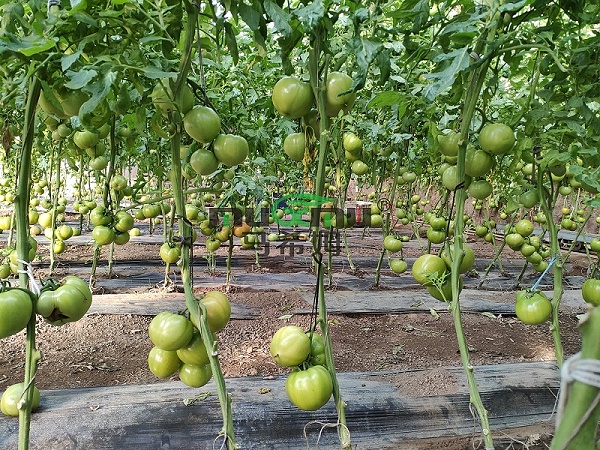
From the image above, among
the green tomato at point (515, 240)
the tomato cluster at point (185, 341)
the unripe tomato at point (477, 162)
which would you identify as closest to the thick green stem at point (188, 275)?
the tomato cluster at point (185, 341)

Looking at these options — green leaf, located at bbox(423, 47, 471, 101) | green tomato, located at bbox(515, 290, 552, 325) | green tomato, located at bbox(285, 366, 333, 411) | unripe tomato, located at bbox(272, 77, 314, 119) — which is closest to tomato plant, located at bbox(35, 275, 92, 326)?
green tomato, located at bbox(285, 366, 333, 411)

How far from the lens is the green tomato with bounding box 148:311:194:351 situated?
1.15 metres

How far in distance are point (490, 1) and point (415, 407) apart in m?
1.84

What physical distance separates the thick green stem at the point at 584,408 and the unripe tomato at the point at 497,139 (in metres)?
1.14

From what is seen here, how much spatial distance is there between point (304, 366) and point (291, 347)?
0.09 meters

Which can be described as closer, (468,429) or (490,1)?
(490,1)

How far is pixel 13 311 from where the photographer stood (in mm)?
1043

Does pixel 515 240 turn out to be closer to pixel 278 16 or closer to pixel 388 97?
pixel 388 97

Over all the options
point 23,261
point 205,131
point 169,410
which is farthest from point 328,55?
point 169,410

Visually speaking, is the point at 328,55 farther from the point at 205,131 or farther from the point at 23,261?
the point at 23,261

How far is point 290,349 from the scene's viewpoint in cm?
127

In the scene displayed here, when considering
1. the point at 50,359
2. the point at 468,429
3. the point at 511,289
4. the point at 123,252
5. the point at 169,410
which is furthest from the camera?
the point at 123,252

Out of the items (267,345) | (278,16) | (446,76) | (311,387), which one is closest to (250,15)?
(278,16)

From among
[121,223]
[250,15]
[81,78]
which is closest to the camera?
[81,78]
